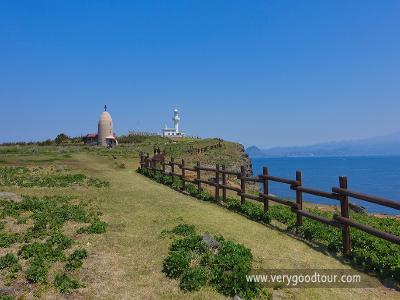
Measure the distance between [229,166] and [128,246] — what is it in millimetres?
49768

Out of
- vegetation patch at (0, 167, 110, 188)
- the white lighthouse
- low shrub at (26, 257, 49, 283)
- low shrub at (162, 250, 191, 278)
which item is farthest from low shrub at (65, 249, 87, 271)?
the white lighthouse

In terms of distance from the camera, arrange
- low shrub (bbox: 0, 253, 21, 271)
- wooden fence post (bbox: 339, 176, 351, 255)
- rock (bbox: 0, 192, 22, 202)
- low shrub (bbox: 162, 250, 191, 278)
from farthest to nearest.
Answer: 1. rock (bbox: 0, 192, 22, 202)
2. wooden fence post (bbox: 339, 176, 351, 255)
3. low shrub (bbox: 0, 253, 21, 271)
4. low shrub (bbox: 162, 250, 191, 278)

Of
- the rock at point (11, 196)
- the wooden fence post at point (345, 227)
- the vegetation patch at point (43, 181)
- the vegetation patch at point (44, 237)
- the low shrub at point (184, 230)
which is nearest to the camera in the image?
the vegetation patch at point (44, 237)

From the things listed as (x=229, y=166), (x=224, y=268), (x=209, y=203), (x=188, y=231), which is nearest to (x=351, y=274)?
(x=224, y=268)

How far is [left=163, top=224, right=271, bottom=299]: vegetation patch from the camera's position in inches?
353

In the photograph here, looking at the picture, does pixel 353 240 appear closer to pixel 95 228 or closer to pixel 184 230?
pixel 184 230

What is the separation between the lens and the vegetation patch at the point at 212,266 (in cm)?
897

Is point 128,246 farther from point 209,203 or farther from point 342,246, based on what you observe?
point 209,203

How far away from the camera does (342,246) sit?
12.2 meters

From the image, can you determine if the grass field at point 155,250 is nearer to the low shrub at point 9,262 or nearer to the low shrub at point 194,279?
the low shrub at point 194,279

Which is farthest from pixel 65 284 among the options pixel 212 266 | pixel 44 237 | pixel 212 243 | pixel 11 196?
pixel 11 196

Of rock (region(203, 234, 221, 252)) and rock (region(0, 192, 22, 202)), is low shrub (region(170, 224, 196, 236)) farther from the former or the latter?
rock (region(0, 192, 22, 202))

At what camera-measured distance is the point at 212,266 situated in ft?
32.3

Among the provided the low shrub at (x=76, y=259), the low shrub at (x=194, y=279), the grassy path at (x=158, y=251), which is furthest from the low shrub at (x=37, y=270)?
the low shrub at (x=194, y=279)
